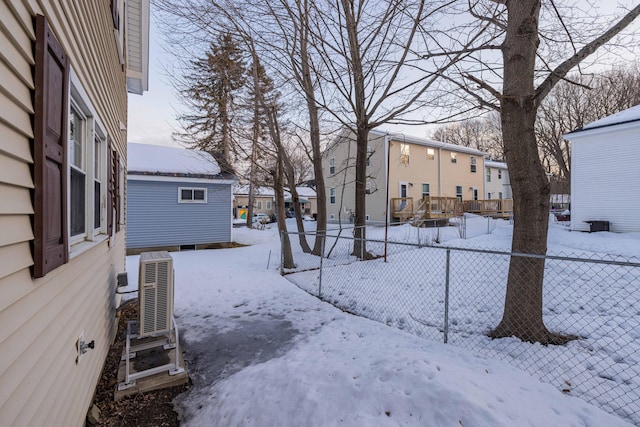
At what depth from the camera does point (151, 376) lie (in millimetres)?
3049

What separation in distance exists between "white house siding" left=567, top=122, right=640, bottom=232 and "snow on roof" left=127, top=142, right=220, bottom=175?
46.0 feet

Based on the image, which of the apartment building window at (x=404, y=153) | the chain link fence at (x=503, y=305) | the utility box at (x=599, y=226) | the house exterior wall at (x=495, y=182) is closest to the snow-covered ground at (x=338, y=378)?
the chain link fence at (x=503, y=305)

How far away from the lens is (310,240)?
12.5 meters

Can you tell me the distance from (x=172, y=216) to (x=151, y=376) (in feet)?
30.7

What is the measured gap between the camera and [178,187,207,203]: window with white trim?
11.6 metres

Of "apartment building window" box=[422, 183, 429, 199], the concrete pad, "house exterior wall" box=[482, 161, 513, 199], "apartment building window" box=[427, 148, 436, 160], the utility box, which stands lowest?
the concrete pad

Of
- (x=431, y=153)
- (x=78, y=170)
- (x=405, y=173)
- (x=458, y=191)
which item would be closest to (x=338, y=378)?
(x=78, y=170)

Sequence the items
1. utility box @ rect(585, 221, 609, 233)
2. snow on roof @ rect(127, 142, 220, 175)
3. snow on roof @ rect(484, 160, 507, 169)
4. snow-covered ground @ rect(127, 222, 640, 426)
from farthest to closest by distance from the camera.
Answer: snow on roof @ rect(484, 160, 507, 169) → utility box @ rect(585, 221, 609, 233) → snow on roof @ rect(127, 142, 220, 175) → snow-covered ground @ rect(127, 222, 640, 426)

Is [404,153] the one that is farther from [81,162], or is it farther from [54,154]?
[54,154]

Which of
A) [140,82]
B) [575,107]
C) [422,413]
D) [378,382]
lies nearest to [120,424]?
[378,382]

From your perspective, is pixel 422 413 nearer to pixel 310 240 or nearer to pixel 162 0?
pixel 162 0

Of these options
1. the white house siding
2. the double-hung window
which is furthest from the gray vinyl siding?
the white house siding

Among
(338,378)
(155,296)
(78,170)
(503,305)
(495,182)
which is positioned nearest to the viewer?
(78,170)

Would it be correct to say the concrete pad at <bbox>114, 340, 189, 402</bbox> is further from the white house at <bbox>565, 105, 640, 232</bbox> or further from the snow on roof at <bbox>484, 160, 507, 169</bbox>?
the snow on roof at <bbox>484, 160, 507, 169</bbox>
